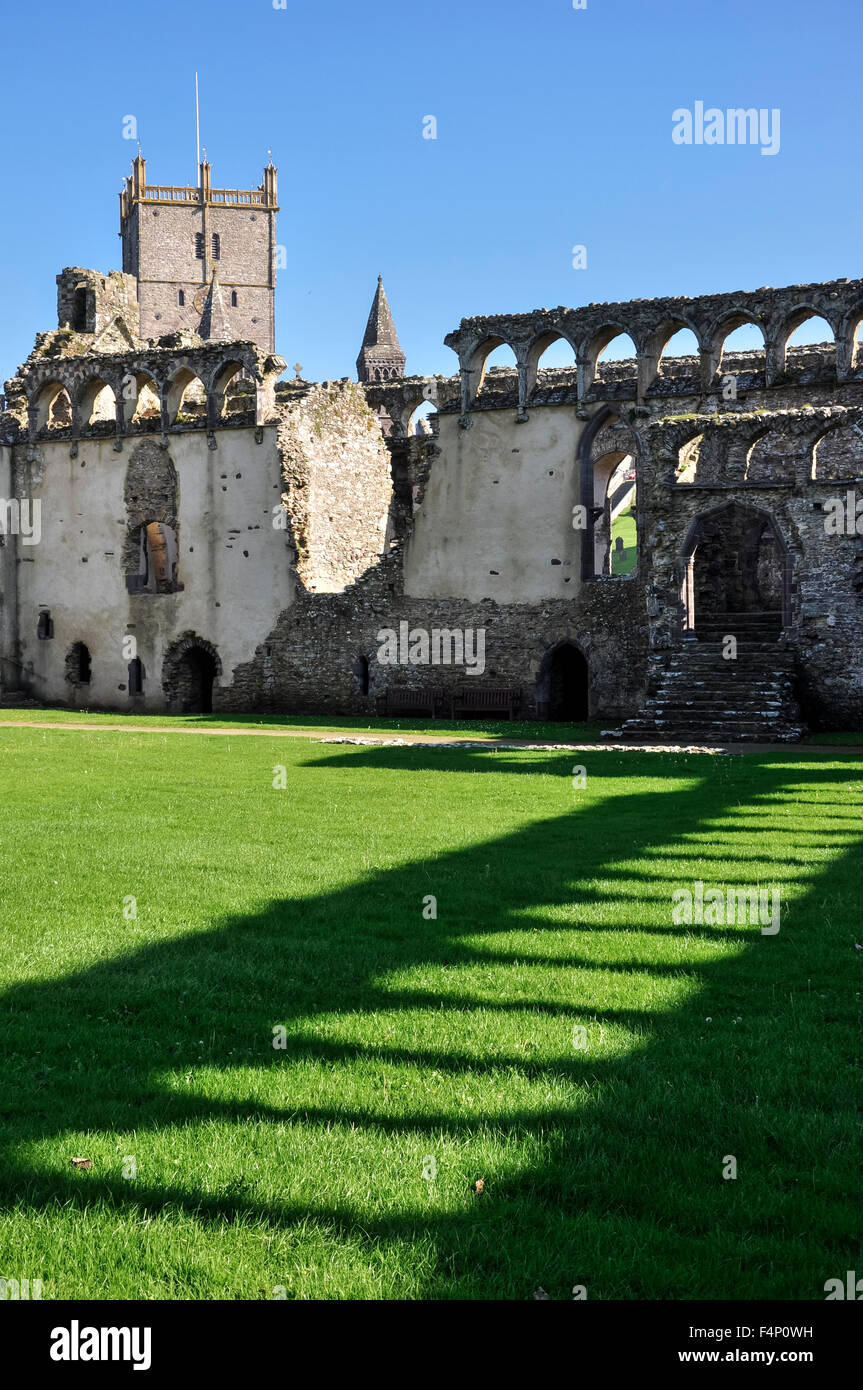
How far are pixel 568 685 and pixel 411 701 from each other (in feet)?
12.9

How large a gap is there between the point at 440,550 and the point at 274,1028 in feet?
89.9

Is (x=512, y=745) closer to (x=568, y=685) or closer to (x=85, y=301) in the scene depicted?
(x=568, y=685)

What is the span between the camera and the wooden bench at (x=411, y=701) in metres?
31.9

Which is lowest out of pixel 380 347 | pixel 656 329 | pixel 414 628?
pixel 414 628

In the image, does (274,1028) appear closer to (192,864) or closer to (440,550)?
(192,864)

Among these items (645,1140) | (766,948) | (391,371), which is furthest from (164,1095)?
(391,371)

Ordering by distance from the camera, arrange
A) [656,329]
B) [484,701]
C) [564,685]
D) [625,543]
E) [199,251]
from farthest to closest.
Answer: [199,251] → [625,543] → [564,685] → [484,701] → [656,329]

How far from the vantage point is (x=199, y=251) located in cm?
9900

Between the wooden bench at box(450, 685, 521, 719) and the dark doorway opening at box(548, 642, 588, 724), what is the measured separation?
99 cm

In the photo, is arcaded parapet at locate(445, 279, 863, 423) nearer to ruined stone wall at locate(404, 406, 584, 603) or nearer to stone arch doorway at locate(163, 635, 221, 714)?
ruined stone wall at locate(404, 406, 584, 603)

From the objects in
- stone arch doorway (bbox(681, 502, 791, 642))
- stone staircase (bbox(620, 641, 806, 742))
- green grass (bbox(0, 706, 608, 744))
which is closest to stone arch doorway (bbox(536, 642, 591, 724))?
green grass (bbox(0, 706, 608, 744))

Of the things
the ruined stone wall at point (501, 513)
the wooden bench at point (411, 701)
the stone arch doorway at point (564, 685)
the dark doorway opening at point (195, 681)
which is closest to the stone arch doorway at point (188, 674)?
the dark doorway opening at point (195, 681)

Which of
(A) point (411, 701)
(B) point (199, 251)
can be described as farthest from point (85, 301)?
(B) point (199, 251)

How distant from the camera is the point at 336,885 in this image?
9.34m
